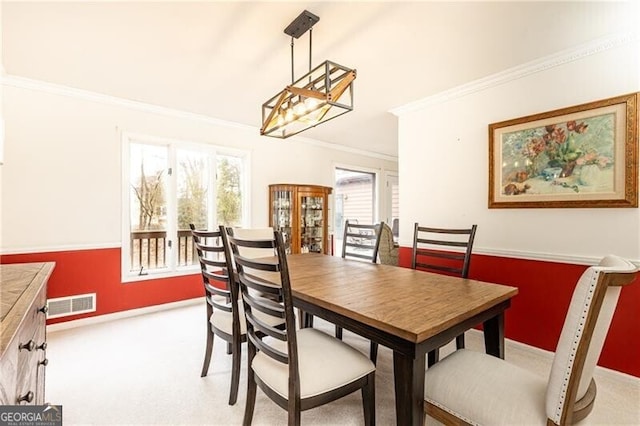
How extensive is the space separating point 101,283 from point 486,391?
357cm

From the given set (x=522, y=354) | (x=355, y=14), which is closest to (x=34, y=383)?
(x=355, y=14)

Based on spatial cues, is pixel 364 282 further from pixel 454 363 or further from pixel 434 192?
pixel 434 192

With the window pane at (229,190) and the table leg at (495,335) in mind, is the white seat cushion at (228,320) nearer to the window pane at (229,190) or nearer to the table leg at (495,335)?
the table leg at (495,335)

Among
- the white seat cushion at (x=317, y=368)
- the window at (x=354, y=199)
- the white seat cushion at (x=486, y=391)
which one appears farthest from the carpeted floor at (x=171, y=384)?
the window at (x=354, y=199)

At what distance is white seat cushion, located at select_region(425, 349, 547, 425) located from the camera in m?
1.04

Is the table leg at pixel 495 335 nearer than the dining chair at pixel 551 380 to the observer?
No

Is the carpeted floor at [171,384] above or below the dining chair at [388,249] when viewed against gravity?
below

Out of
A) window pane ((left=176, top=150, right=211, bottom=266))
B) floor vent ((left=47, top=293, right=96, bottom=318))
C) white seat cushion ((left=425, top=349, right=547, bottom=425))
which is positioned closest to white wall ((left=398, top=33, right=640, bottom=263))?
white seat cushion ((left=425, top=349, right=547, bottom=425))

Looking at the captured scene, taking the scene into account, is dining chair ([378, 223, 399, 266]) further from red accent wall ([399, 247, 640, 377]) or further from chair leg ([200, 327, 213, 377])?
chair leg ([200, 327, 213, 377])

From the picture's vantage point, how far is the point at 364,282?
69.6 inches

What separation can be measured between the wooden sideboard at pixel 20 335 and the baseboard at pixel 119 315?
1.77 meters

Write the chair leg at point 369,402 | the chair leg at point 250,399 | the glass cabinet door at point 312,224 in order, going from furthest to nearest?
the glass cabinet door at point 312,224 < the chair leg at point 250,399 < the chair leg at point 369,402

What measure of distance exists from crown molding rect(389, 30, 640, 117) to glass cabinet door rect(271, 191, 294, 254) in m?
2.04

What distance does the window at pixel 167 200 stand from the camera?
339 centimetres
